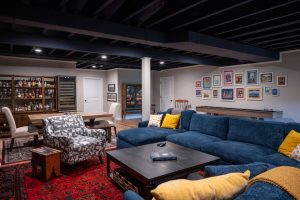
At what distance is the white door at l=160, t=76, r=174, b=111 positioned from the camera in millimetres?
9750

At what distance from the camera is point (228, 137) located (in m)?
3.67

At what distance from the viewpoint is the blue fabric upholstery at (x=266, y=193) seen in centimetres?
93

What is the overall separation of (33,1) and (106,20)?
42.8 inches

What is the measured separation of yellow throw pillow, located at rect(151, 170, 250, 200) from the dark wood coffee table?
3.64 ft

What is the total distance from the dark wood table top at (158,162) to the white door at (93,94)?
23.0 ft

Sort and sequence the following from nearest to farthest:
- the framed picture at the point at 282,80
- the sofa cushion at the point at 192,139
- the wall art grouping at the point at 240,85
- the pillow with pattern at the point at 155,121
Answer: the sofa cushion at the point at 192,139 < the pillow with pattern at the point at 155,121 < the framed picture at the point at 282,80 < the wall art grouping at the point at 240,85

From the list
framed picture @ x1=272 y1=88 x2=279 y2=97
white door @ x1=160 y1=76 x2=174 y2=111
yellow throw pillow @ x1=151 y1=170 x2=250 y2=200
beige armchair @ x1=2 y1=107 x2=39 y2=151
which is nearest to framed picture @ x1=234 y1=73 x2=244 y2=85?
framed picture @ x1=272 y1=88 x2=279 y2=97

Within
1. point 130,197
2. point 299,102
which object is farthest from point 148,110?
point 130,197

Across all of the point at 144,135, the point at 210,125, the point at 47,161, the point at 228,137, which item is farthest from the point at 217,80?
the point at 47,161

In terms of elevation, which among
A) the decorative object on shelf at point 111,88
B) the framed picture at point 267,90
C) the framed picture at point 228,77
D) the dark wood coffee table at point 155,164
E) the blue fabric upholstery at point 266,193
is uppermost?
the framed picture at point 228,77

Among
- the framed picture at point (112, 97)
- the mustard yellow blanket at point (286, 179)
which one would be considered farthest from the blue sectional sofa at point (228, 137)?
the framed picture at point (112, 97)

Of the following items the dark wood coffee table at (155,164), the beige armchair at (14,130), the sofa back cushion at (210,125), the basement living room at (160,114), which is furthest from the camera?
the beige armchair at (14,130)

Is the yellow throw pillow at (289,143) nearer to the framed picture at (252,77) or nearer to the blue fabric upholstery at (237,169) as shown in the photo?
the blue fabric upholstery at (237,169)

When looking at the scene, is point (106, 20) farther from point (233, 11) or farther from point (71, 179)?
point (71, 179)
